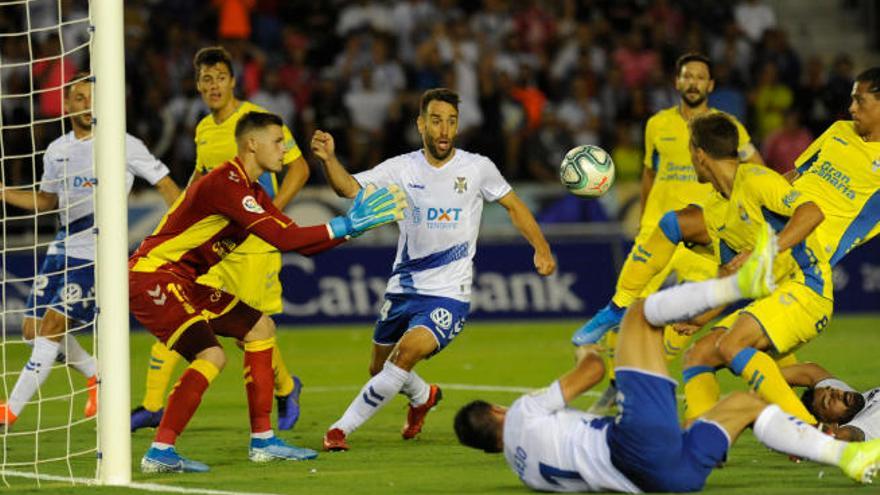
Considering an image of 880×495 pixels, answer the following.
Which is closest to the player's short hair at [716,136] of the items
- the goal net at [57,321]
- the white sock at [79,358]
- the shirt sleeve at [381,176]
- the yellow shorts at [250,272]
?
the shirt sleeve at [381,176]

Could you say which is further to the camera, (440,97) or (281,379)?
(281,379)

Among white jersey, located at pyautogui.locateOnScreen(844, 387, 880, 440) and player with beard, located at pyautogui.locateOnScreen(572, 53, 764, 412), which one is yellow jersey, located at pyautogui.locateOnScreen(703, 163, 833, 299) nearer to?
white jersey, located at pyautogui.locateOnScreen(844, 387, 880, 440)

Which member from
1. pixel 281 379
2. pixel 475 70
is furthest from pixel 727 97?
pixel 281 379

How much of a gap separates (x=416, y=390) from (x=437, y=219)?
3.57 ft

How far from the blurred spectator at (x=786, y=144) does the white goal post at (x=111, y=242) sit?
42.0 feet

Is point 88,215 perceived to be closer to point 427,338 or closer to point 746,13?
point 427,338

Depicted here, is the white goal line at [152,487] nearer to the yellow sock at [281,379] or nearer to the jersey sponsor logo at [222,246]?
the jersey sponsor logo at [222,246]

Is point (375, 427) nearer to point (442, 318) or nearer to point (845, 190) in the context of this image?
point (442, 318)

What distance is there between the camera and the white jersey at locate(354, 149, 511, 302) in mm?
10375

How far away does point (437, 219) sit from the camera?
1044 cm

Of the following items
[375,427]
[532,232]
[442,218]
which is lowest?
[375,427]

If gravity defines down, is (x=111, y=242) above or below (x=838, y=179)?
below

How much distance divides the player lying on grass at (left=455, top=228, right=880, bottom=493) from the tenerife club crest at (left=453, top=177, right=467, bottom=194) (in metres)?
2.98

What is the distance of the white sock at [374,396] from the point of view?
984 cm
